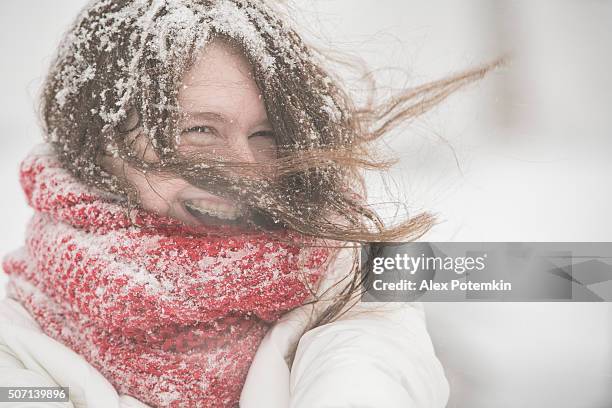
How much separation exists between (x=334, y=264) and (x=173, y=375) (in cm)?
19

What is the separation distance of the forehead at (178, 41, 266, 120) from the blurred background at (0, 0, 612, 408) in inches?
4.2

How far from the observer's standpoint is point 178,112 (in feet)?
1.64

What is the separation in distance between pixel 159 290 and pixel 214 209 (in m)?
0.10

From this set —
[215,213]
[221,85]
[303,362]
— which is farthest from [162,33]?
[303,362]

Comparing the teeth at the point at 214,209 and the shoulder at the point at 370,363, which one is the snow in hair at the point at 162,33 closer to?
the teeth at the point at 214,209

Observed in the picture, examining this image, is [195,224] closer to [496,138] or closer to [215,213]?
[215,213]

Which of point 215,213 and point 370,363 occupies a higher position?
point 215,213

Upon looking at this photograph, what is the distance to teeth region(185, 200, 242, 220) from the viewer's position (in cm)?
53

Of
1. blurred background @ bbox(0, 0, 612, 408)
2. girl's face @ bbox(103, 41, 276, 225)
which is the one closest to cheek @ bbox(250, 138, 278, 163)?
girl's face @ bbox(103, 41, 276, 225)

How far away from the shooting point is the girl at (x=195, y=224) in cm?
49

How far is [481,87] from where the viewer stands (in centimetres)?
62

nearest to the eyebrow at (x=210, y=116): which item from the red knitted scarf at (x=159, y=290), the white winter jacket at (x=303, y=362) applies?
the red knitted scarf at (x=159, y=290)

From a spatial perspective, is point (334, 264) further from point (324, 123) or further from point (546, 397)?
point (546, 397)

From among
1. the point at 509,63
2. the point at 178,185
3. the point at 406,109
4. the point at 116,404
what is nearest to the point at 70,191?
the point at 178,185
